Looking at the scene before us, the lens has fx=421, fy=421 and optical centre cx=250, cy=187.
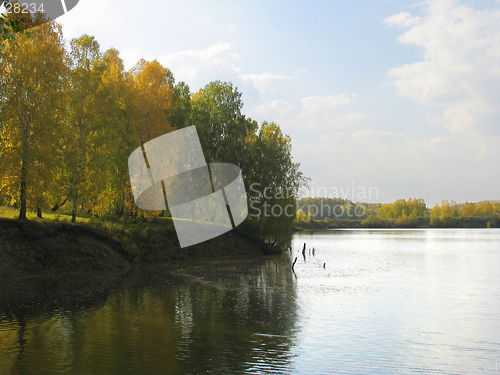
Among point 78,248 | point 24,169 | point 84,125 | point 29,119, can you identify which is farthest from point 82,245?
point 84,125

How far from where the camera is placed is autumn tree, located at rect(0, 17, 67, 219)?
28.3 metres

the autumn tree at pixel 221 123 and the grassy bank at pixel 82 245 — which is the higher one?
the autumn tree at pixel 221 123

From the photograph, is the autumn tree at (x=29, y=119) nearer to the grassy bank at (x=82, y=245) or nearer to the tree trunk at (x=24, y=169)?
the tree trunk at (x=24, y=169)

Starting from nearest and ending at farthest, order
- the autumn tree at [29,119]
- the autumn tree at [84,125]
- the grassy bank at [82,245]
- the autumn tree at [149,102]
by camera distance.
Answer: the grassy bank at [82,245] < the autumn tree at [29,119] < the autumn tree at [84,125] < the autumn tree at [149,102]

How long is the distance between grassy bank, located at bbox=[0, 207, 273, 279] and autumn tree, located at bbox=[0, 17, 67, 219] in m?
2.07

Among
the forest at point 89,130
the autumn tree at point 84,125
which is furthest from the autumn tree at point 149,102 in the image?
the autumn tree at point 84,125

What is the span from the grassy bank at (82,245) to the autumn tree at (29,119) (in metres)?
2.07

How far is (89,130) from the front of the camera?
116 ft

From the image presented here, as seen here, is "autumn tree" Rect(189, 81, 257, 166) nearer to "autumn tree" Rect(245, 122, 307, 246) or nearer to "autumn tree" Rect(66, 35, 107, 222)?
"autumn tree" Rect(245, 122, 307, 246)

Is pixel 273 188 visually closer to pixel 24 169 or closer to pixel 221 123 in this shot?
pixel 221 123

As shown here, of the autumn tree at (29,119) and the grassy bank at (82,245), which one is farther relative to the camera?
the autumn tree at (29,119)

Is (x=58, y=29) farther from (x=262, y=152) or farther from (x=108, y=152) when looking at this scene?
(x=262, y=152)

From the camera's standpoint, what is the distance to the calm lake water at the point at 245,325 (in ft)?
40.0

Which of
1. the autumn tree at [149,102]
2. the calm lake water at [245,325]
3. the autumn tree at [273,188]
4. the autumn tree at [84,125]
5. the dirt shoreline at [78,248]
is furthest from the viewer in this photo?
the autumn tree at [273,188]
